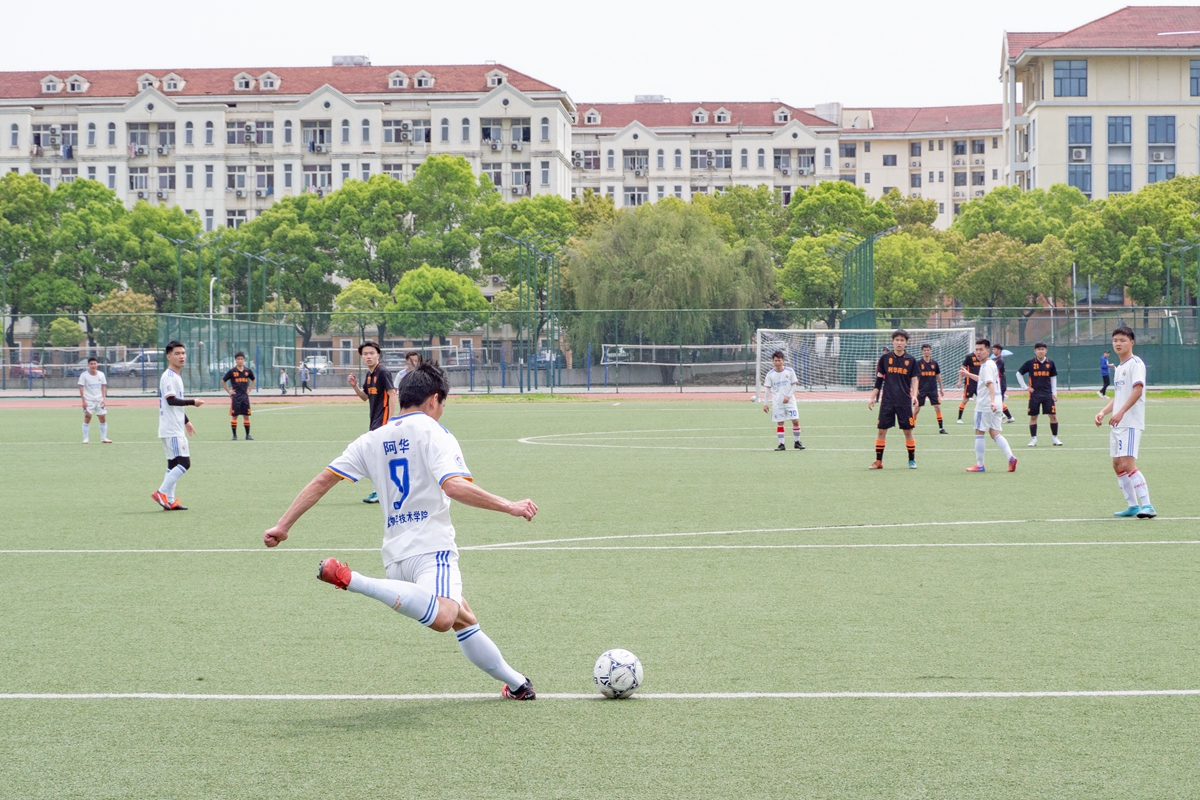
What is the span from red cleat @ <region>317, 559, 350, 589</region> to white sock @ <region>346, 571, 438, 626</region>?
198mm

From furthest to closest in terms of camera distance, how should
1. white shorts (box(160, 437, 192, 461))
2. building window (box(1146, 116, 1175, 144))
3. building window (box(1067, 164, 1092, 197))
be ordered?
building window (box(1067, 164, 1092, 197))
building window (box(1146, 116, 1175, 144))
white shorts (box(160, 437, 192, 461))

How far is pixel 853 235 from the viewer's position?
82500 millimetres

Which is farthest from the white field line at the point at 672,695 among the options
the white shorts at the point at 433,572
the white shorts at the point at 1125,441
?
the white shorts at the point at 1125,441

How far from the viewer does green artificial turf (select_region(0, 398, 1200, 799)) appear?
5.38 m

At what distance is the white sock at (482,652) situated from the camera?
622 cm

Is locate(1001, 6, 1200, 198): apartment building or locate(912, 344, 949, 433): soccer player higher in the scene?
locate(1001, 6, 1200, 198): apartment building

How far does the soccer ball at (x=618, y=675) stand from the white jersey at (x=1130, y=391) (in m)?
8.11

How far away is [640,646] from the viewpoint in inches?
306

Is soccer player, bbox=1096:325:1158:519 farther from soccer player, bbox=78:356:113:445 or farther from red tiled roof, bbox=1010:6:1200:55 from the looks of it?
red tiled roof, bbox=1010:6:1200:55

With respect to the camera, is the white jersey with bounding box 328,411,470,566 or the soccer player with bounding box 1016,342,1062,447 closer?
the white jersey with bounding box 328,411,470,566

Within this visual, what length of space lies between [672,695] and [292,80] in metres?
109

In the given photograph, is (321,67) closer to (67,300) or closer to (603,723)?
(67,300)

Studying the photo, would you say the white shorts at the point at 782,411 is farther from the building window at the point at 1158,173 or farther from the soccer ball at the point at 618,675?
the building window at the point at 1158,173

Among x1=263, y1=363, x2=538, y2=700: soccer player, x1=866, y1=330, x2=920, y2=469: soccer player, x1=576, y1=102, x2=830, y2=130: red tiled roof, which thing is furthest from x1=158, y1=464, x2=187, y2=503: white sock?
x1=576, y1=102, x2=830, y2=130: red tiled roof
